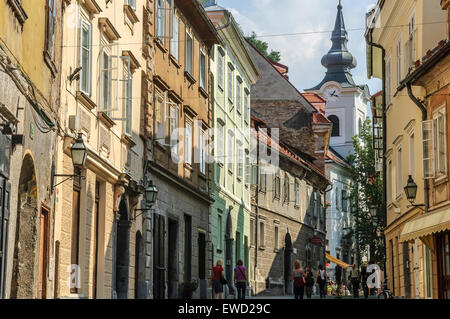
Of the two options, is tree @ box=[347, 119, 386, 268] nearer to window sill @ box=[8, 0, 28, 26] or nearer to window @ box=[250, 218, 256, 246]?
window @ box=[250, 218, 256, 246]

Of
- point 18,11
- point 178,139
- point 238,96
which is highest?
point 238,96

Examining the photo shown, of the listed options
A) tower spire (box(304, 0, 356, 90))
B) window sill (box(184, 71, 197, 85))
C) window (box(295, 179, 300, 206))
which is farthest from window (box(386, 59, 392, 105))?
tower spire (box(304, 0, 356, 90))

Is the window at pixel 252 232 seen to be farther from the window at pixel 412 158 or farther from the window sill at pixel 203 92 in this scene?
the window at pixel 412 158

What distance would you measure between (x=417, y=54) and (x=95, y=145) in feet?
34.9

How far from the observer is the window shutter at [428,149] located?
2308 centimetres

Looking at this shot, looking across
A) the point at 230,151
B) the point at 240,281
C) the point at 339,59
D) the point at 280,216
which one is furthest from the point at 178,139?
the point at 339,59

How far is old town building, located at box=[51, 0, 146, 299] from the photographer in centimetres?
1742

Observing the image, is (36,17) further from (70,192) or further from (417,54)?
(417,54)

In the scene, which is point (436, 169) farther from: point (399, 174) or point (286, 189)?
point (286, 189)

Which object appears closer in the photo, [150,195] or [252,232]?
[150,195]

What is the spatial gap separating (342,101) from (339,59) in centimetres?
1003

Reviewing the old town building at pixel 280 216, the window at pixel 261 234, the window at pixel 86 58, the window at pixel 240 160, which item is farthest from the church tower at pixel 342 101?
the window at pixel 86 58

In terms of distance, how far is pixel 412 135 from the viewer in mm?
26953

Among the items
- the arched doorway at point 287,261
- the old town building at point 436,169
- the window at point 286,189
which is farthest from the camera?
the arched doorway at point 287,261
